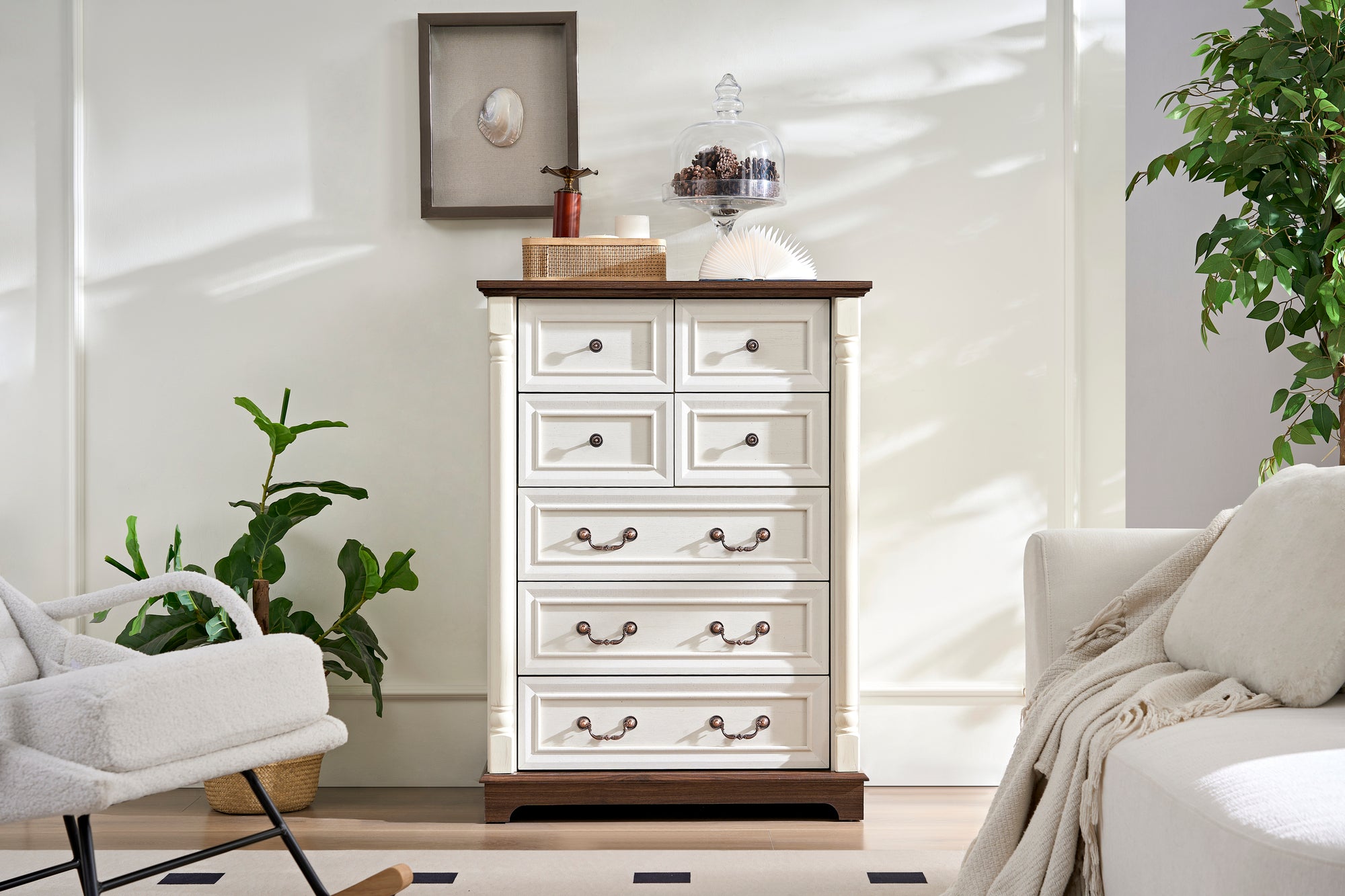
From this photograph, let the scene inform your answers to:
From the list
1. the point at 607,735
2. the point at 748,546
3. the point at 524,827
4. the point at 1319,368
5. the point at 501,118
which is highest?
the point at 501,118

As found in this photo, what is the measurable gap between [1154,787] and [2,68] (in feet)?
10.2

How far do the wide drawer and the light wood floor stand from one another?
0.13m

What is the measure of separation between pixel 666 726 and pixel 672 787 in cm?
13

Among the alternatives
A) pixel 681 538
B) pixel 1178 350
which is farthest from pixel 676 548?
pixel 1178 350

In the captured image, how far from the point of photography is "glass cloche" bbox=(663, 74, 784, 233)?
8.20 ft

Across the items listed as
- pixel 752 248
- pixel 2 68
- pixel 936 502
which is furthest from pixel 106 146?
pixel 936 502

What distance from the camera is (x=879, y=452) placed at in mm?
2715

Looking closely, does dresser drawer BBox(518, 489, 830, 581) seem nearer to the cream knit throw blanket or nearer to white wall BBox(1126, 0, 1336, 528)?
the cream knit throw blanket

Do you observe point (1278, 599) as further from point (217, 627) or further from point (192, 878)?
point (217, 627)

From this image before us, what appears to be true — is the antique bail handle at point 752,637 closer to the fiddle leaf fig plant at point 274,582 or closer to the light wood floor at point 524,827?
the light wood floor at point 524,827

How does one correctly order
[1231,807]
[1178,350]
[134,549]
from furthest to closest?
[1178,350] < [134,549] < [1231,807]

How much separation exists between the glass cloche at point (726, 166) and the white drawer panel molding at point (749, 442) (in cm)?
52

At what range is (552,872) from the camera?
2.06 m

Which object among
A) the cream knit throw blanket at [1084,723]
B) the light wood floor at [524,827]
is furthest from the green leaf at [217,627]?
the cream knit throw blanket at [1084,723]
